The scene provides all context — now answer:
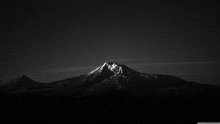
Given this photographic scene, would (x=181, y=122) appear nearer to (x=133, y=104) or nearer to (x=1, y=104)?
(x=133, y=104)

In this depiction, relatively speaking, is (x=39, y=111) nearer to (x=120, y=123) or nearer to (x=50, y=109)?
(x=50, y=109)

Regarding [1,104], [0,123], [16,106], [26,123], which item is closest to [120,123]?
[26,123]

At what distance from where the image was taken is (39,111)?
10231cm

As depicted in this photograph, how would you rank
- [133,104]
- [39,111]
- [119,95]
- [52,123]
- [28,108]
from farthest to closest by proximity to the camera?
[119,95], [133,104], [28,108], [39,111], [52,123]

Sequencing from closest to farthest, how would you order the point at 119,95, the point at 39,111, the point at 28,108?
the point at 39,111 → the point at 28,108 → the point at 119,95

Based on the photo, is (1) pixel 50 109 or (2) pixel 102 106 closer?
(1) pixel 50 109

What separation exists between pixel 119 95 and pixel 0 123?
84.6m

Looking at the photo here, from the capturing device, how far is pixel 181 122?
74875 mm

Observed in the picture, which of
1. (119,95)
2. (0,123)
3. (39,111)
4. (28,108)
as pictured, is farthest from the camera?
(119,95)

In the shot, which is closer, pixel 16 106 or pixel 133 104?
pixel 16 106

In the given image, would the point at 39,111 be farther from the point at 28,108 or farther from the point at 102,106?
the point at 102,106

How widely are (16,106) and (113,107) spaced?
49.2 metres

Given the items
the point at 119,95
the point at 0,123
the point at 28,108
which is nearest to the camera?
the point at 0,123

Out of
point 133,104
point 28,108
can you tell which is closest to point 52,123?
point 28,108
